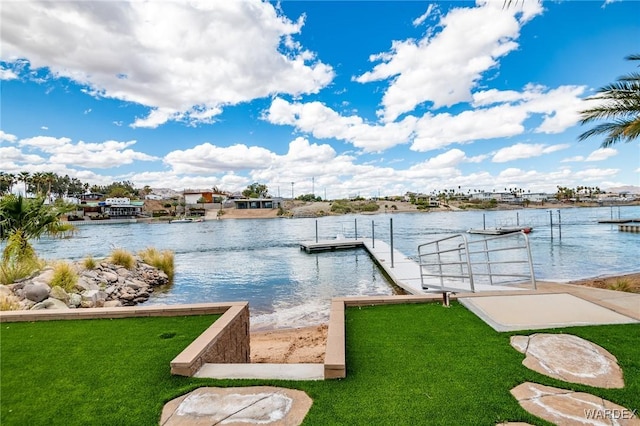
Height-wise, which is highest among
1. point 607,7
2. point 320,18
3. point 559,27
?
point 320,18

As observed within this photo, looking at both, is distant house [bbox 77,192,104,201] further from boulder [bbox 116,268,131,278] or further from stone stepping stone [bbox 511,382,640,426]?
stone stepping stone [bbox 511,382,640,426]

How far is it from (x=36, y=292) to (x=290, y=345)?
604 centimetres

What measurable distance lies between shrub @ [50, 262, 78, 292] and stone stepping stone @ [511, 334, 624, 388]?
33.9 ft

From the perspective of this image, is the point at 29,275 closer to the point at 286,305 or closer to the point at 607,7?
the point at 286,305

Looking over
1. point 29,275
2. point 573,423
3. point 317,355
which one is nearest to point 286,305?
point 317,355

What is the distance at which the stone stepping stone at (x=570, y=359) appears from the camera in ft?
9.47

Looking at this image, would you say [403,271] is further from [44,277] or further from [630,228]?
[630,228]

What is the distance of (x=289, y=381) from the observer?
3.01 meters

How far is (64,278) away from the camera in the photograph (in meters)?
9.18

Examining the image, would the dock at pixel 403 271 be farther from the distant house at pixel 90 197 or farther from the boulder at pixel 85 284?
the distant house at pixel 90 197

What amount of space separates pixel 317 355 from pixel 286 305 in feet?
15.8

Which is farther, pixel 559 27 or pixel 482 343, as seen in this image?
pixel 559 27

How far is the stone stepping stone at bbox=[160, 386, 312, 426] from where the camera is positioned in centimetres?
246

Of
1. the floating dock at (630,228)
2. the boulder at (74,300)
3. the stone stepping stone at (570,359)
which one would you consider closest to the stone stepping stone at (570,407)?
the stone stepping stone at (570,359)
